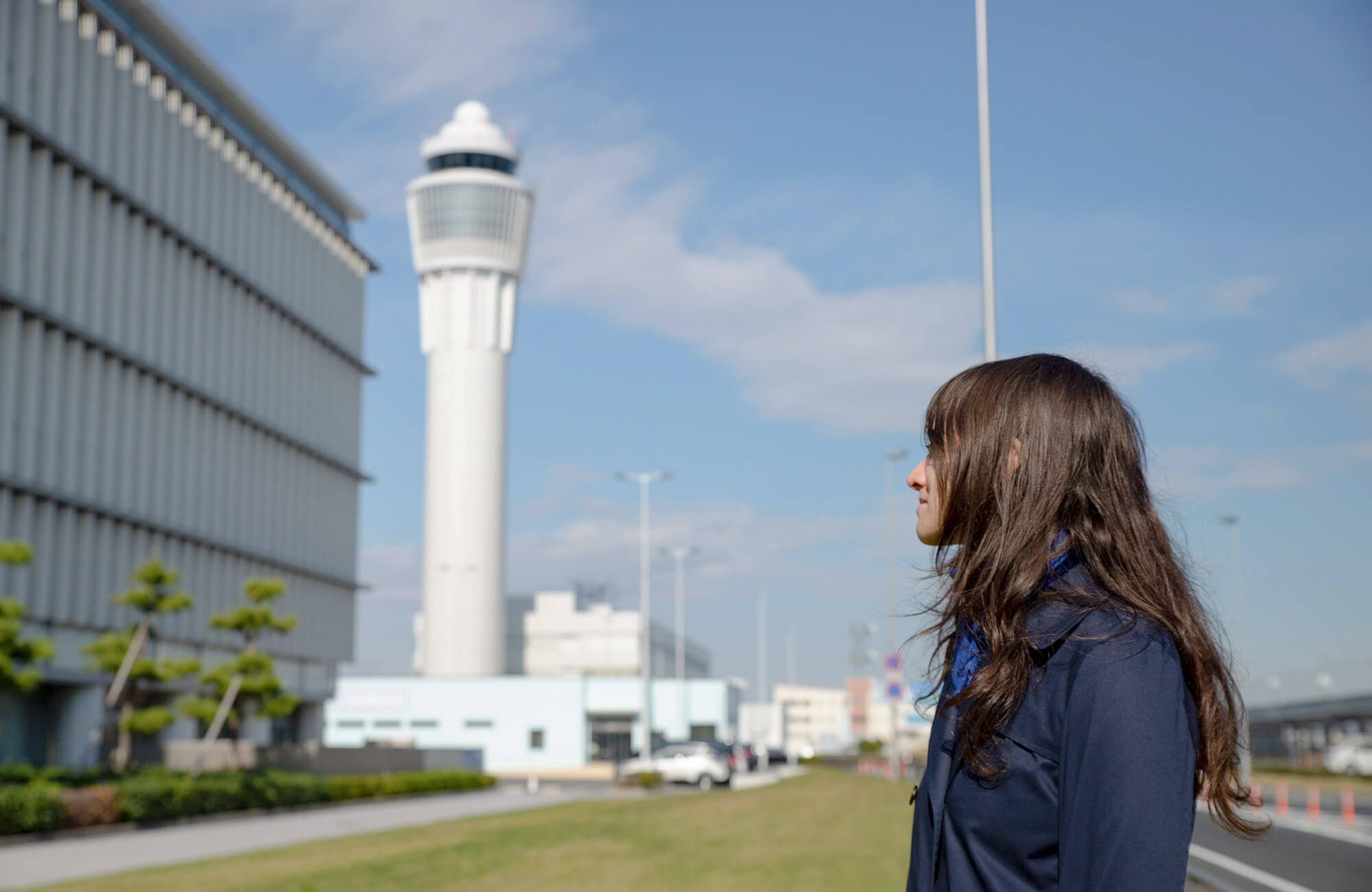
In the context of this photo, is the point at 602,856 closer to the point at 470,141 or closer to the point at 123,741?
the point at 123,741

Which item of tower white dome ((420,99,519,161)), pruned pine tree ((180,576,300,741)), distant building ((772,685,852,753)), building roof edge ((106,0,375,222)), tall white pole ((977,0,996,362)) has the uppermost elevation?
tower white dome ((420,99,519,161))

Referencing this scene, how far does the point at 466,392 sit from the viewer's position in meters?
87.9

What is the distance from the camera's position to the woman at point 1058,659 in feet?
6.63

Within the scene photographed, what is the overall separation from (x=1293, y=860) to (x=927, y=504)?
780 inches

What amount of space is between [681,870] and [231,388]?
39.3 metres

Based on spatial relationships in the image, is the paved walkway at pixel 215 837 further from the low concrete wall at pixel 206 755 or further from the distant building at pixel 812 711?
the distant building at pixel 812 711

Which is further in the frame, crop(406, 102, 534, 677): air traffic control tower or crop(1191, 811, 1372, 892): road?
crop(406, 102, 534, 677): air traffic control tower

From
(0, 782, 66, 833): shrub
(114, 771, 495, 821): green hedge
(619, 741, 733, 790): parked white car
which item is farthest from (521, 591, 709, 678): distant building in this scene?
(0, 782, 66, 833): shrub

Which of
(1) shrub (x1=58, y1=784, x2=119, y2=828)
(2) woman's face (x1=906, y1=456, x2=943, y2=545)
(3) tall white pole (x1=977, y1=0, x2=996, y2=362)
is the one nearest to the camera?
(2) woman's face (x1=906, y1=456, x2=943, y2=545)

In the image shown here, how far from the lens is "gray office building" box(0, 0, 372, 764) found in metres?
37.0

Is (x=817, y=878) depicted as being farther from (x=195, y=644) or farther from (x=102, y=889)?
(x=195, y=644)

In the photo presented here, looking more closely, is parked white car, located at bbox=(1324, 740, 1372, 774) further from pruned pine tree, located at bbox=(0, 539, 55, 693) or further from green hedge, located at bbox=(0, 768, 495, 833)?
pruned pine tree, located at bbox=(0, 539, 55, 693)

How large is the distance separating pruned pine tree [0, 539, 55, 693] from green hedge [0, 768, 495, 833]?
74.7 inches

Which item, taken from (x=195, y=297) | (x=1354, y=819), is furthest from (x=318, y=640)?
(x=1354, y=819)
